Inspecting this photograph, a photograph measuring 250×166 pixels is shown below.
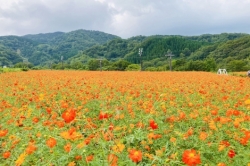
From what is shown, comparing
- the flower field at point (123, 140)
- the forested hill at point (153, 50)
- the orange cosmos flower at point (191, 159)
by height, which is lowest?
the flower field at point (123, 140)

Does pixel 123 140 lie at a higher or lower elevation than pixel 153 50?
lower

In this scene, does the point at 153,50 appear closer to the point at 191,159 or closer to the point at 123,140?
the point at 123,140

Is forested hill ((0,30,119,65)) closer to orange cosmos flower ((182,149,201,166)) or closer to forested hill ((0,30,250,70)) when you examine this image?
forested hill ((0,30,250,70))

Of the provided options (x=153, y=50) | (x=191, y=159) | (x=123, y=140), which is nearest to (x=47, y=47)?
(x=153, y=50)

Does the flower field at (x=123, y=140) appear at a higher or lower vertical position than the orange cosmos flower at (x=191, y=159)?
lower

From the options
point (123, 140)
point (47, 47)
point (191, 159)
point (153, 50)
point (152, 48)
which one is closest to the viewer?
point (191, 159)

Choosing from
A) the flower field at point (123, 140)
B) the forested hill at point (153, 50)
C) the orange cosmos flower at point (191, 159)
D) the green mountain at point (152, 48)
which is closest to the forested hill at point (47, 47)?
the forested hill at point (153, 50)

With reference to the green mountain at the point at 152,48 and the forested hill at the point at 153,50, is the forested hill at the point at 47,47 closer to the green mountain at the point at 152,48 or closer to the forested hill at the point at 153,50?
the forested hill at the point at 153,50

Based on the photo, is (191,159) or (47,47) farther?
(47,47)

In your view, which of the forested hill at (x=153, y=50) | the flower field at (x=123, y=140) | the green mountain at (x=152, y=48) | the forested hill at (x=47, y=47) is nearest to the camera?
the flower field at (x=123, y=140)

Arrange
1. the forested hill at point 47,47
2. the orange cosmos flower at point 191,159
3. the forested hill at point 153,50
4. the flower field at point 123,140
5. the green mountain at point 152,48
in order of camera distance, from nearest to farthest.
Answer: the orange cosmos flower at point 191,159
the flower field at point 123,140
the forested hill at point 153,50
the green mountain at point 152,48
the forested hill at point 47,47

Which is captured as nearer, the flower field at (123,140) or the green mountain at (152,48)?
the flower field at (123,140)

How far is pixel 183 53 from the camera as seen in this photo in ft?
267

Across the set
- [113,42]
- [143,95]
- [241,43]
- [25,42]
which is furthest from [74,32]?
[143,95]
